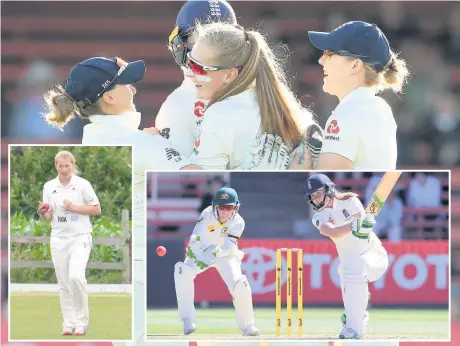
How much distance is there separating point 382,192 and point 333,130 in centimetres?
35

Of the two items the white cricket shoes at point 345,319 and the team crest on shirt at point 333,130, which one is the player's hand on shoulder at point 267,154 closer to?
the team crest on shirt at point 333,130

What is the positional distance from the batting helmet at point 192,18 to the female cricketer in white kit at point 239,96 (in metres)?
0.16

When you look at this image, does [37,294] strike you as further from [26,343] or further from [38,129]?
[38,129]

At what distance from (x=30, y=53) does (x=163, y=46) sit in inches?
43.5

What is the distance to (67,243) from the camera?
3854 mm

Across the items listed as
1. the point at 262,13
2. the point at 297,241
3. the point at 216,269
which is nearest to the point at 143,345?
the point at 216,269

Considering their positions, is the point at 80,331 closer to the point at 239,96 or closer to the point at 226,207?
the point at 226,207

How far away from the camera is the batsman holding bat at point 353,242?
3.78 meters

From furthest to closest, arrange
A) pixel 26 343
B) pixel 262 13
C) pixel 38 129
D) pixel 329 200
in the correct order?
pixel 262 13 → pixel 38 129 → pixel 26 343 → pixel 329 200

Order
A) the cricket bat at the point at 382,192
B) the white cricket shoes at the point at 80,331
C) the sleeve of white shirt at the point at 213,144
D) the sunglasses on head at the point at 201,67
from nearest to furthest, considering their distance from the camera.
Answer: the sleeve of white shirt at the point at 213,144
the sunglasses on head at the point at 201,67
the cricket bat at the point at 382,192
the white cricket shoes at the point at 80,331

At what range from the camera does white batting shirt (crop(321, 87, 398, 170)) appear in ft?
11.7

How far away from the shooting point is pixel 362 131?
11.7 feet

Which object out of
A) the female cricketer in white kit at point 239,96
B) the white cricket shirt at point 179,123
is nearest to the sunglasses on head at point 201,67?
the female cricketer in white kit at point 239,96

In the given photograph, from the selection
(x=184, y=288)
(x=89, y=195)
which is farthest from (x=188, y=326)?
(x=89, y=195)
